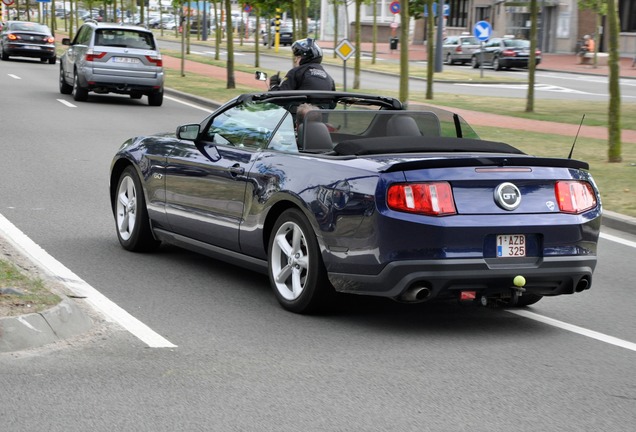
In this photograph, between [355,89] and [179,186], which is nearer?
[179,186]

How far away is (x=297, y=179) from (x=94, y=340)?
65.9 inches

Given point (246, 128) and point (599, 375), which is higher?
point (246, 128)

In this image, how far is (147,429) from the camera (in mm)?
4871

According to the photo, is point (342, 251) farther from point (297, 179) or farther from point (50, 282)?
point (50, 282)

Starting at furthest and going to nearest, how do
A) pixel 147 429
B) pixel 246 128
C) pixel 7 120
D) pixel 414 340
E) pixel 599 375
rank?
pixel 7 120 → pixel 246 128 → pixel 414 340 → pixel 599 375 → pixel 147 429

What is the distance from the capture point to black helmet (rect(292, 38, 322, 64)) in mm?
11070

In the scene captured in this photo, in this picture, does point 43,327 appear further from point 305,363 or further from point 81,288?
point 81,288

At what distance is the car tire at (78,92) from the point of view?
88.6 feet

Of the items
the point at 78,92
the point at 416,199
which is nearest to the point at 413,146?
the point at 416,199

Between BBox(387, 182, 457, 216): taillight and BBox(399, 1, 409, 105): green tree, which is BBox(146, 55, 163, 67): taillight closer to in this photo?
BBox(399, 1, 409, 105): green tree

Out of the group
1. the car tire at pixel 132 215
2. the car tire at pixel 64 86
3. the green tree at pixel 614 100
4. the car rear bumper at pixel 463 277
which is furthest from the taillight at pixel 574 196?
the car tire at pixel 64 86

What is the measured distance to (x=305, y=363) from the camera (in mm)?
6113

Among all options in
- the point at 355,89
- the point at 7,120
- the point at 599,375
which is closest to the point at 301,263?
the point at 599,375

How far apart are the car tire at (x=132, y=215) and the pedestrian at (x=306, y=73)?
1.90 meters
